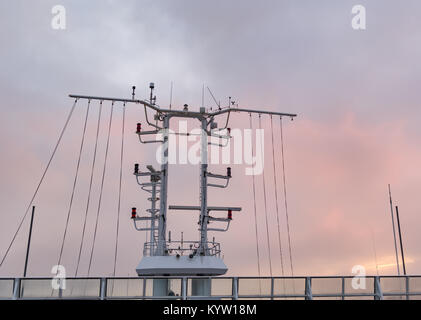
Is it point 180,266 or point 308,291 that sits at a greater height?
point 180,266

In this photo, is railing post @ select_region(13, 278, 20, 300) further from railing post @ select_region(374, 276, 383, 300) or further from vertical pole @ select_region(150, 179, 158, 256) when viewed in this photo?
railing post @ select_region(374, 276, 383, 300)

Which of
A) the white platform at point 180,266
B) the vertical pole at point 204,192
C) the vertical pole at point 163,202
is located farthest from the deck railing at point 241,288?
→ the vertical pole at point 204,192

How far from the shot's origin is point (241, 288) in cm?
1855

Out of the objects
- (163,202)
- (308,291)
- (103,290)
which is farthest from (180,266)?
(308,291)

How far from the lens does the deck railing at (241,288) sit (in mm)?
17984

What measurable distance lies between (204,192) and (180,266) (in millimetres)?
6288

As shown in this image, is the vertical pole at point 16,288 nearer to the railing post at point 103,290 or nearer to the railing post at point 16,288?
the railing post at point 16,288

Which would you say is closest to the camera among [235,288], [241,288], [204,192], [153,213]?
[235,288]

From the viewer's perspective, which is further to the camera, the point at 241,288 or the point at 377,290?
the point at 377,290

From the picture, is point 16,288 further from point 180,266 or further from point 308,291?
point 308,291

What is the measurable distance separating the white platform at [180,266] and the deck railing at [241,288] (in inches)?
313

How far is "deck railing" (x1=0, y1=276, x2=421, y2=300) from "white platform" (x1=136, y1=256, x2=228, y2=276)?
7945 millimetres
